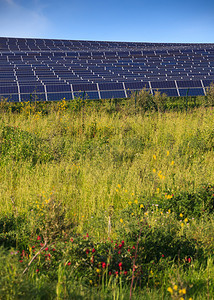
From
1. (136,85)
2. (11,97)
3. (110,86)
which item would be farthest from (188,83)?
(11,97)

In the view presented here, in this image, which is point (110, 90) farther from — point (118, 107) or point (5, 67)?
point (5, 67)

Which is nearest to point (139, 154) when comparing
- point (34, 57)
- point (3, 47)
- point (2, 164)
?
point (2, 164)

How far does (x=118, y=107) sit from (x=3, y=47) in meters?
24.2

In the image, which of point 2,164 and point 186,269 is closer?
point 186,269

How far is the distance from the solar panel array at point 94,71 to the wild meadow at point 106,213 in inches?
287

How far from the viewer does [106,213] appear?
5273mm

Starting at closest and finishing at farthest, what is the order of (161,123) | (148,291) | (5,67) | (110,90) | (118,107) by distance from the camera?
(148,291), (161,123), (118,107), (110,90), (5,67)

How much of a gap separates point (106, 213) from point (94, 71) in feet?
67.6

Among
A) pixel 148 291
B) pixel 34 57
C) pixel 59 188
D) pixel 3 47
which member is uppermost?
pixel 3 47

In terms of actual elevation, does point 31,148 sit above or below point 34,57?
below

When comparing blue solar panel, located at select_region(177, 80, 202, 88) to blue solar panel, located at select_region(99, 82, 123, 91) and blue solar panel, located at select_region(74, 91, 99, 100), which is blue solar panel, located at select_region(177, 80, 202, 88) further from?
blue solar panel, located at select_region(74, 91, 99, 100)

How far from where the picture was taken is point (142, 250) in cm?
398

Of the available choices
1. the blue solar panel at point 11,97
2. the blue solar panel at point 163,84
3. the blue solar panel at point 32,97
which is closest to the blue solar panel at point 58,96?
the blue solar panel at point 32,97

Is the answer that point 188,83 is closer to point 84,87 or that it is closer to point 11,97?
point 84,87
